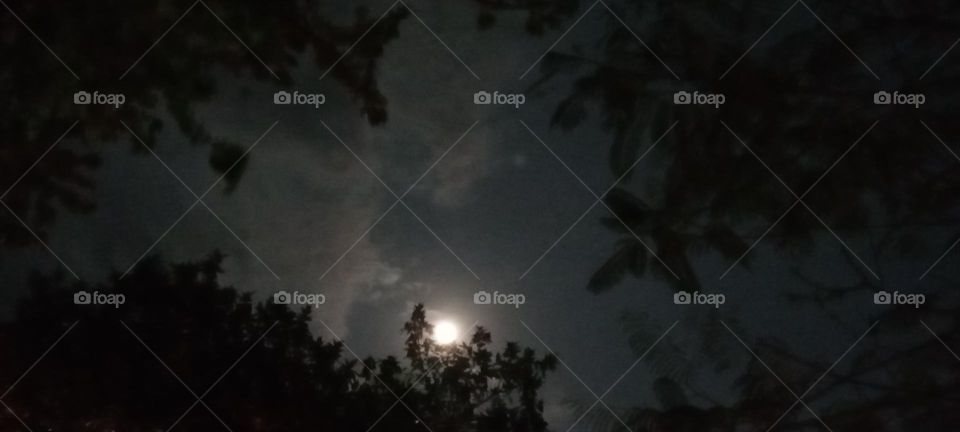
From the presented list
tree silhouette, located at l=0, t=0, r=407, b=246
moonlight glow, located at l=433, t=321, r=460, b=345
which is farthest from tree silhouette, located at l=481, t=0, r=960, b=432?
tree silhouette, located at l=0, t=0, r=407, b=246

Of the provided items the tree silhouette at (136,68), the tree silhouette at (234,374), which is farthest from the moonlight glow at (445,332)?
the tree silhouette at (136,68)

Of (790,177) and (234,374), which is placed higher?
(790,177)

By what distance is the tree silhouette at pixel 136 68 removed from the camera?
236 cm

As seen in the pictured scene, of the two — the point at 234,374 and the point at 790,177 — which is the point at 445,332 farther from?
the point at 790,177

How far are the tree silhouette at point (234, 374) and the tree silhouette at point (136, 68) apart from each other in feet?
1.09

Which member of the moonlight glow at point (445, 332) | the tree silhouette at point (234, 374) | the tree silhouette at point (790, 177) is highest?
the tree silhouette at point (790, 177)

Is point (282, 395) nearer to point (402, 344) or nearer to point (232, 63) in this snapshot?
point (402, 344)

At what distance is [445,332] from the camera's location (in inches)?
90.9

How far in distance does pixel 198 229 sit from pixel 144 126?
0.34 m

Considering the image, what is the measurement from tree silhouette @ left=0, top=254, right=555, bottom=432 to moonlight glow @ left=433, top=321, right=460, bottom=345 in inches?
0.7

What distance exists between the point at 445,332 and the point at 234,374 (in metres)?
0.59

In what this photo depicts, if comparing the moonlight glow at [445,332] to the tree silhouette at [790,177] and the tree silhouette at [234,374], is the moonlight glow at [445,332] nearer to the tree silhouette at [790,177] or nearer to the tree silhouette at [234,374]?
the tree silhouette at [234,374]

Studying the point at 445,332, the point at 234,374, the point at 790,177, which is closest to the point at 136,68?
the point at 234,374

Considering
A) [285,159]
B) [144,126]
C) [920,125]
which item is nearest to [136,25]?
[144,126]
